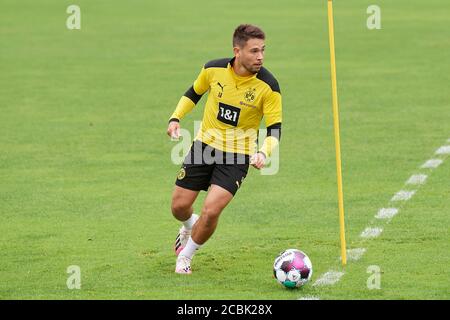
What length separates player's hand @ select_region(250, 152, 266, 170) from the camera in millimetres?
10398

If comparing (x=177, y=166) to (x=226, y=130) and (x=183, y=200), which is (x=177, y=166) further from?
(x=226, y=130)

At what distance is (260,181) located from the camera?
1570 cm

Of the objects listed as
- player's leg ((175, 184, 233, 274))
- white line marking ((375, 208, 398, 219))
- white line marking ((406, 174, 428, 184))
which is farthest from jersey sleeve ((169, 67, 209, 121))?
white line marking ((406, 174, 428, 184))

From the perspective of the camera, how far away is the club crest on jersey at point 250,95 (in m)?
11.1

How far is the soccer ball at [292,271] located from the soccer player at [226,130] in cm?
89

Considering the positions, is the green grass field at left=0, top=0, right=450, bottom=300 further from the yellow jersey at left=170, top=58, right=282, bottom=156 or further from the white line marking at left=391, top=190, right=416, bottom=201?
the yellow jersey at left=170, top=58, right=282, bottom=156

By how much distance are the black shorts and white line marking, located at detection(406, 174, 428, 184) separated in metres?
4.62

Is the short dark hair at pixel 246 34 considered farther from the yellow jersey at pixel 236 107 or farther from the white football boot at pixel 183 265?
the white football boot at pixel 183 265

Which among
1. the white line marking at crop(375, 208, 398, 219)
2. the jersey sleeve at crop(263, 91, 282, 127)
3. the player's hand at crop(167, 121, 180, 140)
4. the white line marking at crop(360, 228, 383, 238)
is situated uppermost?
the jersey sleeve at crop(263, 91, 282, 127)

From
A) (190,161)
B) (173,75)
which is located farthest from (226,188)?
(173,75)

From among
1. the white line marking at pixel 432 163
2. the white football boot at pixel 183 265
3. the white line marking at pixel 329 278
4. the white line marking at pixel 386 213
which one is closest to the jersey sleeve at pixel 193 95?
the white football boot at pixel 183 265

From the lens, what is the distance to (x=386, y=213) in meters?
13.7

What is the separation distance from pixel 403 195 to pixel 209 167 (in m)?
4.18
